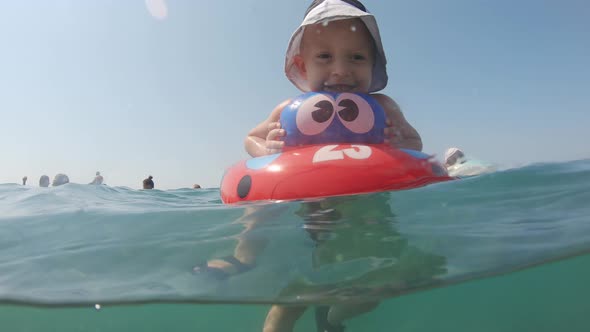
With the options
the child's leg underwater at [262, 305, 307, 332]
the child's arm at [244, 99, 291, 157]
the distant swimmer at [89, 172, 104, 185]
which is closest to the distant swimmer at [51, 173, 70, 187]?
the distant swimmer at [89, 172, 104, 185]

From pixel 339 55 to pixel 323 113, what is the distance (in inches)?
27.9

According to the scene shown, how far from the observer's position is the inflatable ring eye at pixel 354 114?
317 centimetres

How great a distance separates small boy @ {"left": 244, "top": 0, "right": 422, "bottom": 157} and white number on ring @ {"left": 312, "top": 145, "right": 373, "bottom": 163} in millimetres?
573

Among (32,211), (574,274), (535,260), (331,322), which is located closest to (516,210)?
(535,260)

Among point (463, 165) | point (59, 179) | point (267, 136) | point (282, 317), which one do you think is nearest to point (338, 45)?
point (267, 136)

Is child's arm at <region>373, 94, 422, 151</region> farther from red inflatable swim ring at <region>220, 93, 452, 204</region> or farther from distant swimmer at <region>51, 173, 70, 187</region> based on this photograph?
distant swimmer at <region>51, 173, 70, 187</region>

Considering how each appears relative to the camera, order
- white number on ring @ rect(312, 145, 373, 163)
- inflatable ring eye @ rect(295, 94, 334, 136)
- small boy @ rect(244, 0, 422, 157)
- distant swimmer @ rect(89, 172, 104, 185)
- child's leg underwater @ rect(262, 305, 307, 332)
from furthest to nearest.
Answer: distant swimmer @ rect(89, 172, 104, 185)
small boy @ rect(244, 0, 422, 157)
inflatable ring eye @ rect(295, 94, 334, 136)
white number on ring @ rect(312, 145, 373, 163)
child's leg underwater @ rect(262, 305, 307, 332)

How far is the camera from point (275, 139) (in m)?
3.39

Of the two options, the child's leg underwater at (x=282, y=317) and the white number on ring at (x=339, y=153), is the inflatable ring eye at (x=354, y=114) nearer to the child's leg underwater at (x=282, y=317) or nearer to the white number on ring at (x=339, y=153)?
the white number on ring at (x=339, y=153)

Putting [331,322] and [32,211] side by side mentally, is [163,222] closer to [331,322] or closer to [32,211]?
[331,322]

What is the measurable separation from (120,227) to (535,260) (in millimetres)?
3525

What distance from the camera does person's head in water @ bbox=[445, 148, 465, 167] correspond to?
26.9 ft

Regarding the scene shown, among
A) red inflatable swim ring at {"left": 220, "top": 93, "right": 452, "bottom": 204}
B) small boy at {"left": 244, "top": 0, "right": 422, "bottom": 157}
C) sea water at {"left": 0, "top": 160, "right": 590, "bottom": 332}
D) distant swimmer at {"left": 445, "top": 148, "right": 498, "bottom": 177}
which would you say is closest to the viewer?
sea water at {"left": 0, "top": 160, "right": 590, "bottom": 332}

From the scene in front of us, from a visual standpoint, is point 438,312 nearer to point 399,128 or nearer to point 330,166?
point 399,128
